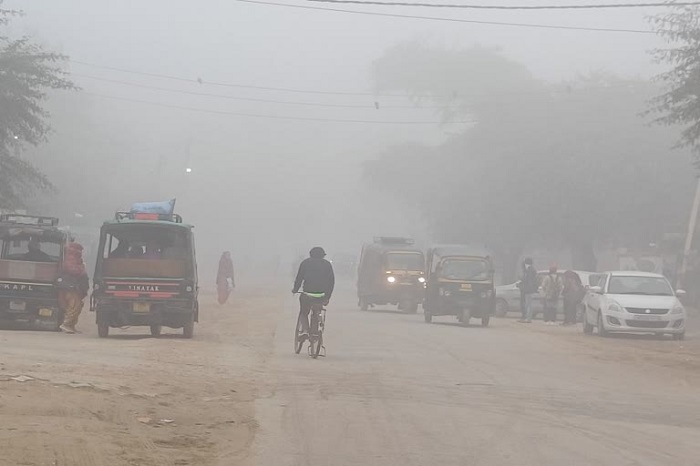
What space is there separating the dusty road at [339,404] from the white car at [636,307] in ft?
15.0

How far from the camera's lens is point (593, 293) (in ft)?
94.2

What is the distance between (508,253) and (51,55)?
113ft

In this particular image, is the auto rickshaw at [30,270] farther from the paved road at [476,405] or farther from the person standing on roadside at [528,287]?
the person standing on roadside at [528,287]

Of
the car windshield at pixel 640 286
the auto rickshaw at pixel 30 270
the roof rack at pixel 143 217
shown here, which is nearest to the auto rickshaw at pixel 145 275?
the roof rack at pixel 143 217

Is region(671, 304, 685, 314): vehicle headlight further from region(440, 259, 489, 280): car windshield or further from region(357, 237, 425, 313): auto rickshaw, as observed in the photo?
region(357, 237, 425, 313): auto rickshaw

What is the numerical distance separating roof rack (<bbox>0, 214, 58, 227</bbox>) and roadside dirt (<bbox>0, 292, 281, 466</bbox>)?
4545 mm

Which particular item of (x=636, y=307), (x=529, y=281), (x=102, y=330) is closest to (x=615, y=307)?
(x=636, y=307)

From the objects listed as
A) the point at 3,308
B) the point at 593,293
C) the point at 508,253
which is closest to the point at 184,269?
the point at 3,308

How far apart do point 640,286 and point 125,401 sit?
758 inches

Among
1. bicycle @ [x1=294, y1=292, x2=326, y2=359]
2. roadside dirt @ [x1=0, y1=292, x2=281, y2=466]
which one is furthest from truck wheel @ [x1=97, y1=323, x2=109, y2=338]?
bicycle @ [x1=294, y1=292, x2=326, y2=359]

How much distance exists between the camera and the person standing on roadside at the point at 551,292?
34062 mm

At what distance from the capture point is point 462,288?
1214 inches

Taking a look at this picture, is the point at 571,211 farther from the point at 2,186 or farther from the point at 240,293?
the point at 2,186

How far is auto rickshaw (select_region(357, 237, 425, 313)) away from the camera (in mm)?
38312
